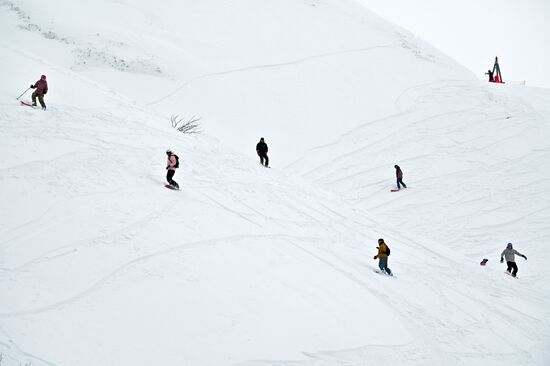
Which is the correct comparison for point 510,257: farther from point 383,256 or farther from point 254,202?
point 254,202

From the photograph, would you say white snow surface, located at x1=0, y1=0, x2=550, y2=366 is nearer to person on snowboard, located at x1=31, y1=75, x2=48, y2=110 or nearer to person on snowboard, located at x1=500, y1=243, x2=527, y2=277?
person on snowboard, located at x1=500, y1=243, x2=527, y2=277

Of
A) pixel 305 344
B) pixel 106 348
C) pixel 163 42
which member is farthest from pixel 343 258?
pixel 163 42

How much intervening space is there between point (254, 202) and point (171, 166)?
2.91 meters

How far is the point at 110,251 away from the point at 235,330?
3.16 meters

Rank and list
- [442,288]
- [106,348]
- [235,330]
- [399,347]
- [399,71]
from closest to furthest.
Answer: [106,348] < [235,330] < [399,347] < [442,288] < [399,71]

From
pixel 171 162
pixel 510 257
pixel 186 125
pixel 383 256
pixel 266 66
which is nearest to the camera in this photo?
pixel 383 256

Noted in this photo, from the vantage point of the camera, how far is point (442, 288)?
12133 mm

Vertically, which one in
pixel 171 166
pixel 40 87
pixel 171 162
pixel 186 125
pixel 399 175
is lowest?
pixel 171 166

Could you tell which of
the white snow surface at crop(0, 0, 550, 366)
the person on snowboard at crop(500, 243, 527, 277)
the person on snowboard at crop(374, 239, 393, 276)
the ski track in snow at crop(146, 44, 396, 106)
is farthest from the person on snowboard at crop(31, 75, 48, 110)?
the person on snowboard at crop(500, 243, 527, 277)

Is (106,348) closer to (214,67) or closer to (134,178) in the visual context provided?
(134,178)

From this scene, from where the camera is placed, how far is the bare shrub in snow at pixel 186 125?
19641 mm

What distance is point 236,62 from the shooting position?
1122 inches

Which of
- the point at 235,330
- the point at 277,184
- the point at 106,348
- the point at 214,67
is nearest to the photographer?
the point at 106,348

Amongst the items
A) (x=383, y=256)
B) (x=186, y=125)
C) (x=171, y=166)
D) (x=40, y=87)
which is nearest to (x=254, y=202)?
(x=171, y=166)
